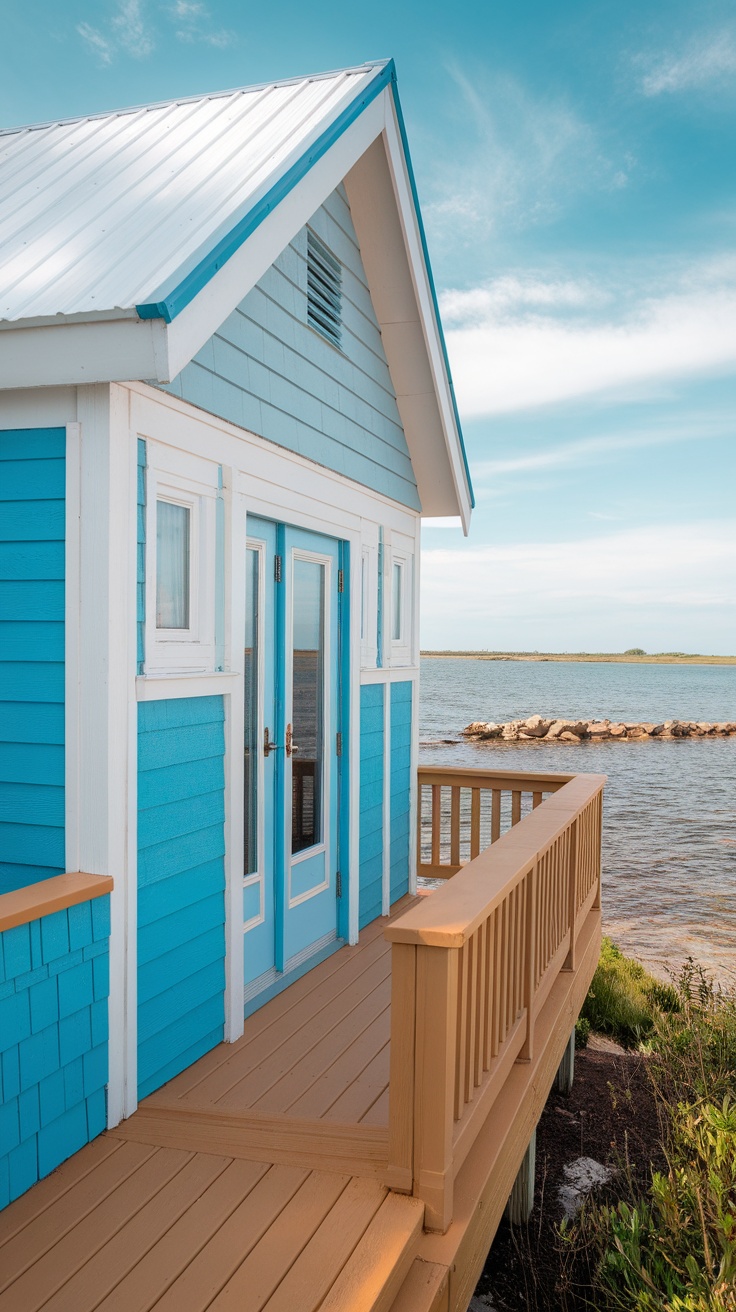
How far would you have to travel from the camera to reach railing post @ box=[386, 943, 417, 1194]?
227cm

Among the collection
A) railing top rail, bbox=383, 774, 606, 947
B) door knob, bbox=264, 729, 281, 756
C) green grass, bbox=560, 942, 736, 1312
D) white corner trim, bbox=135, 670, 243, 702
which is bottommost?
green grass, bbox=560, 942, 736, 1312

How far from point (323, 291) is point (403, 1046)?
373cm

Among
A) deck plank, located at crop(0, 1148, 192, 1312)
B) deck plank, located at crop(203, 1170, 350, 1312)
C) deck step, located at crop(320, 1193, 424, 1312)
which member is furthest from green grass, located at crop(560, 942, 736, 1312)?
deck plank, located at crop(0, 1148, 192, 1312)

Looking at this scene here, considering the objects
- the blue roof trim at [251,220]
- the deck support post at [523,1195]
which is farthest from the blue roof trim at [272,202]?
the deck support post at [523,1195]

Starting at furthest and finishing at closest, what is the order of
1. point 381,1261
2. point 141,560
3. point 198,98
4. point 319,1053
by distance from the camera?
point 198,98
point 319,1053
point 141,560
point 381,1261

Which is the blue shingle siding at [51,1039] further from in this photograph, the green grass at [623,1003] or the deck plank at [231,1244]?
the green grass at [623,1003]

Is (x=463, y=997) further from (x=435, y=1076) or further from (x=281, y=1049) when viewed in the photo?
(x=281, y=1049)

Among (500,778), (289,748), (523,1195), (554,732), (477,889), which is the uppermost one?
(289,748)

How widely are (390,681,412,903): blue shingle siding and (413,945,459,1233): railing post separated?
3.67m

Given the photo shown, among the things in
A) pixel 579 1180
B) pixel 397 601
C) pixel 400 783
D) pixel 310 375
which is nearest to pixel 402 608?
pixel 397 601

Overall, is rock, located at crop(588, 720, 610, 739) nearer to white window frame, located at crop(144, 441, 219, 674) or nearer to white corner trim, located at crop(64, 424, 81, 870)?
white window frame, located at crop(144, 441, 219, 674)

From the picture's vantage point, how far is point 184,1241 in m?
2.27

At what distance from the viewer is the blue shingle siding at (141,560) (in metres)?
2.99

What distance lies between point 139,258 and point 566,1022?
3.77 metres
